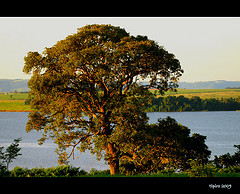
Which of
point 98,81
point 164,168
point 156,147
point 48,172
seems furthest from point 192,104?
point 48,172

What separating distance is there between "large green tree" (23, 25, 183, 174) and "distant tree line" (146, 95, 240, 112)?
127 metres

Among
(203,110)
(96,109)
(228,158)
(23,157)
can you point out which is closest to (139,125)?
(96,109)

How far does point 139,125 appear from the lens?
22000 millimetres

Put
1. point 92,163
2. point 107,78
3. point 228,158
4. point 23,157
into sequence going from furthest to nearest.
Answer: point 23,157, point 92,163, point 228,158, point 107,78

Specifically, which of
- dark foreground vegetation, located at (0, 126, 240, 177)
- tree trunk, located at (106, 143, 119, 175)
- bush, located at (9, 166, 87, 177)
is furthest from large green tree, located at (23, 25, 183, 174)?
bush, located at (9, 166, 87, 177)

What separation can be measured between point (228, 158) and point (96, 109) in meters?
15.2

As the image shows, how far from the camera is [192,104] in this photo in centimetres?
17100

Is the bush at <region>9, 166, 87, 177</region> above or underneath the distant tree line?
A: underneath

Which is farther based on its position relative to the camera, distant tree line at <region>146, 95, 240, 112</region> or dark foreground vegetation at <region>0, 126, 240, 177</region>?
distant tree line at <region>146, 95, 240, 112</region>

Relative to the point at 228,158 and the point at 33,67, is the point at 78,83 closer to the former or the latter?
the point at 33,67

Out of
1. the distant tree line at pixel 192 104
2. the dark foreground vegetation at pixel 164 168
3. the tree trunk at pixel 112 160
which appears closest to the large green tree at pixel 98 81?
the tree trunk at pixel 112 160

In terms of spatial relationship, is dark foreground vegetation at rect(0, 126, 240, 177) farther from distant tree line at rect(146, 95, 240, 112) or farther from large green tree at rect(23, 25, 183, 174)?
distant tree line at rect(146, 95, 240, 112)

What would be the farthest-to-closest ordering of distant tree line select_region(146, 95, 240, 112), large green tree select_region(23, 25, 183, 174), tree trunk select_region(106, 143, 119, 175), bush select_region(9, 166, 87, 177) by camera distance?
distant tree line select_region(146, 95, 240, 112) < tree trunk select_region(106, 143, 119, 175) < large green tree select_region(23, 25, 183, 174) < bush select_region(9, 166, 87, 177)

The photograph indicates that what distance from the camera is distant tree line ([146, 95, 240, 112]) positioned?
154 meters
